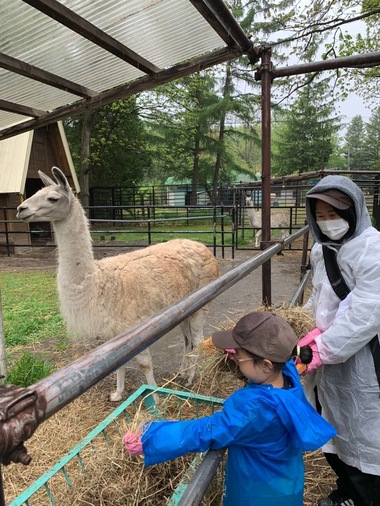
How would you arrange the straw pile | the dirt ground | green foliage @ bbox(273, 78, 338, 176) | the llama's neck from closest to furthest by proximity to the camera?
the straw pile < the dirt ground < the llama's neck < green foliage @ bbox(273, 78, 338, 176)

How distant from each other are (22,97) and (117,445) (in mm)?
2553

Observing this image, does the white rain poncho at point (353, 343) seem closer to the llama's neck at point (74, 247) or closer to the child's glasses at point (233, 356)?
the child's glasses at point (233, 356)

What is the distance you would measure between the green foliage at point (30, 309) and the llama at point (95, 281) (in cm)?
188

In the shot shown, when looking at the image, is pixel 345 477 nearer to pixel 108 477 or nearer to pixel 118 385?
pixel 108 477

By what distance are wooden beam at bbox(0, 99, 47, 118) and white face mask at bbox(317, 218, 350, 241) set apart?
2.50 metres

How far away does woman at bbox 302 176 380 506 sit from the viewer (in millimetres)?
1555

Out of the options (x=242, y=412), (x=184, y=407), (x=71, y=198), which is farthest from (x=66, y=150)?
(x=242, y=412)

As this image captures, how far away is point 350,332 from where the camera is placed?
1.54 metres

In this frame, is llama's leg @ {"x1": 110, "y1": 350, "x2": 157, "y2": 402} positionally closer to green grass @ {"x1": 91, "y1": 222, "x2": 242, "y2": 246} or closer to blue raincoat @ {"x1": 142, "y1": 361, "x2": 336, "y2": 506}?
blue raincoat @ {"x1": 142, "y1": 361, "x2": 336, "y2": 506}

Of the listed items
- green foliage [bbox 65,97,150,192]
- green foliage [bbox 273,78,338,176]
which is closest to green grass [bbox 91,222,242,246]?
green foliage [bbox 65,97,150,192]

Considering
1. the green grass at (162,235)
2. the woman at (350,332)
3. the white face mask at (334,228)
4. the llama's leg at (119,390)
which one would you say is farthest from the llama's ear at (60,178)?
the green grass at (162,235)

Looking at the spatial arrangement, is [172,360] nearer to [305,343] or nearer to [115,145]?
[305,343]

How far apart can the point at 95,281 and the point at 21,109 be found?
1.53 meters

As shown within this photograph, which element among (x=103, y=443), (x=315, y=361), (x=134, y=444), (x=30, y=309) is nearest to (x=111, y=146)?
(x=30, y=309)
